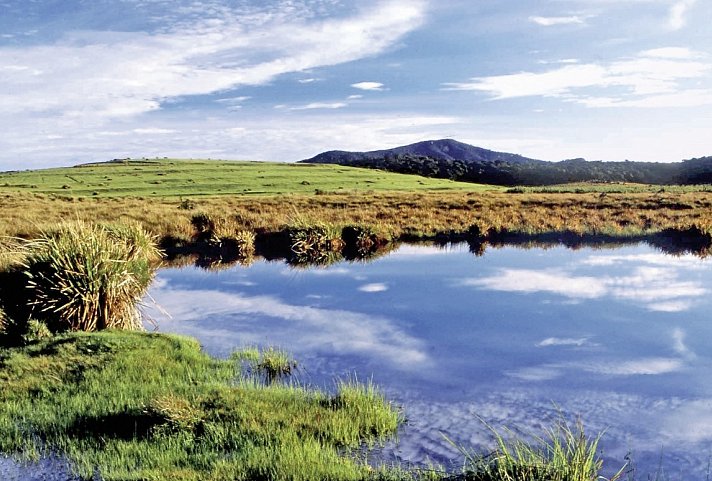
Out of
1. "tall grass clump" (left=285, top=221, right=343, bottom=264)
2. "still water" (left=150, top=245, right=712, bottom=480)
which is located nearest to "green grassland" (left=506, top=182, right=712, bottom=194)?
"still water" (left=150, top=245, right=712, bottom=480)

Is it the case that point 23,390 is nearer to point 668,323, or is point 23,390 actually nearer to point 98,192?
point 668,323

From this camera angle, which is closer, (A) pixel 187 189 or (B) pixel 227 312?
(B) pixel 227 312

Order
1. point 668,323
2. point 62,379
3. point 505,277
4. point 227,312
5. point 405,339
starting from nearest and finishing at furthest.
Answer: point 62,379 → point 405,339 → point 668,323 → point 227,312 → point 505,277

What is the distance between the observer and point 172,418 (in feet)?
31.6

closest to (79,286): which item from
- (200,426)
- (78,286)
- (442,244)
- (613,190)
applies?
(78,286)

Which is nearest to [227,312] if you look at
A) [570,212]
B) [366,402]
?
[366,402]

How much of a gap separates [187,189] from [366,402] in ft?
255

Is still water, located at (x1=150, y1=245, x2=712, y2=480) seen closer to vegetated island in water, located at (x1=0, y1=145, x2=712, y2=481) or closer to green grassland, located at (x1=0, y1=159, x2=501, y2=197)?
Result: vegetated island in water, located at (x1=0, y1=145, x2=712, y2=481)

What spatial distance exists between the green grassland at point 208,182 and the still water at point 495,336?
168 feet

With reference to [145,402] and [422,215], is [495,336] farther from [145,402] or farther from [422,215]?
[422,215]

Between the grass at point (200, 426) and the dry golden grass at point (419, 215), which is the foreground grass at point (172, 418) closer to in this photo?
the grass at point (200, 426)

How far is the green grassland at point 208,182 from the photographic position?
81.6 metres

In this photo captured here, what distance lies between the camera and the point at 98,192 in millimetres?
80438

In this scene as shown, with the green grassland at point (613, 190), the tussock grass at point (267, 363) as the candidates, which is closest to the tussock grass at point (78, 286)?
the tussock grass at point (267, 363)
